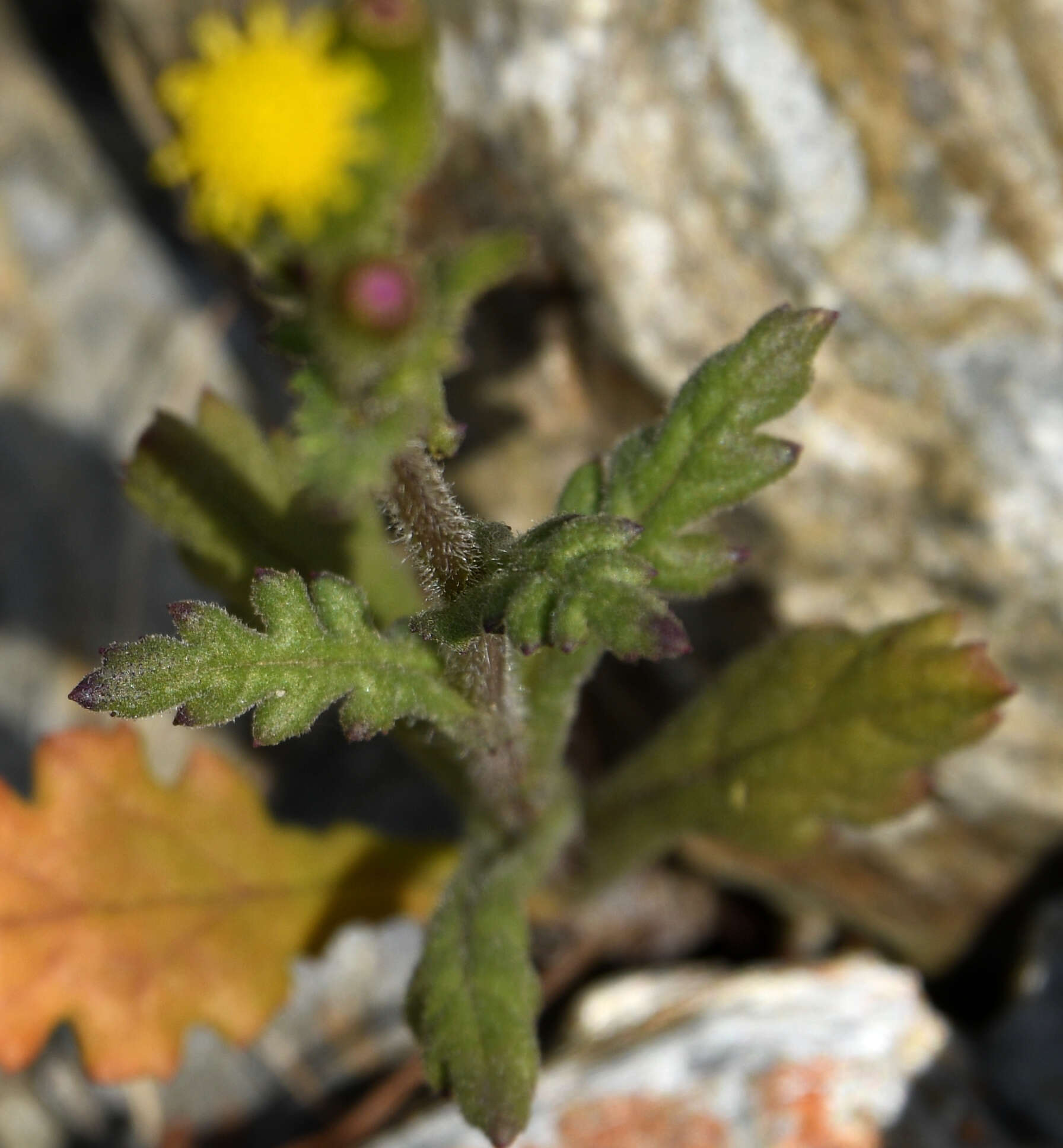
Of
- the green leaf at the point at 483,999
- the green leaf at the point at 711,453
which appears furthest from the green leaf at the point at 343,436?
the green leaf at the point at 483,999

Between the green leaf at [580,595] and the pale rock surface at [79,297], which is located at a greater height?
the pale rock surface at [79,297]

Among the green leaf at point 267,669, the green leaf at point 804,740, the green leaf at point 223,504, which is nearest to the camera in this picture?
the green leaf at point 267,669

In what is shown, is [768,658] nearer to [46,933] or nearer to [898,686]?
[898,686]

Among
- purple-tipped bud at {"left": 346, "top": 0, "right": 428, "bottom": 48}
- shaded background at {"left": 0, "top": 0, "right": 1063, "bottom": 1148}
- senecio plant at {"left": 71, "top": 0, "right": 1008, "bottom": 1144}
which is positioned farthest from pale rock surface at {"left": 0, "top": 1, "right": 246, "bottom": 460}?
purple-tipped bud at {"left": 346, "top": 0, "right": 428, "bottom": 48}

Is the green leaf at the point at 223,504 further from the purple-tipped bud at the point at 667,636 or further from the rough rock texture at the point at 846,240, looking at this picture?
the purple-tipped bud at the point at 667,636

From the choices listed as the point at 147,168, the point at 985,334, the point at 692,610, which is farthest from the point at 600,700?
the point at 147,168

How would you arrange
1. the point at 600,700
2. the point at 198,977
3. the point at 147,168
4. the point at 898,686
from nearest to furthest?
1. the point at 898,686
2. the point at 198,977
3. the point at 600,700
4. the point at 147,168
